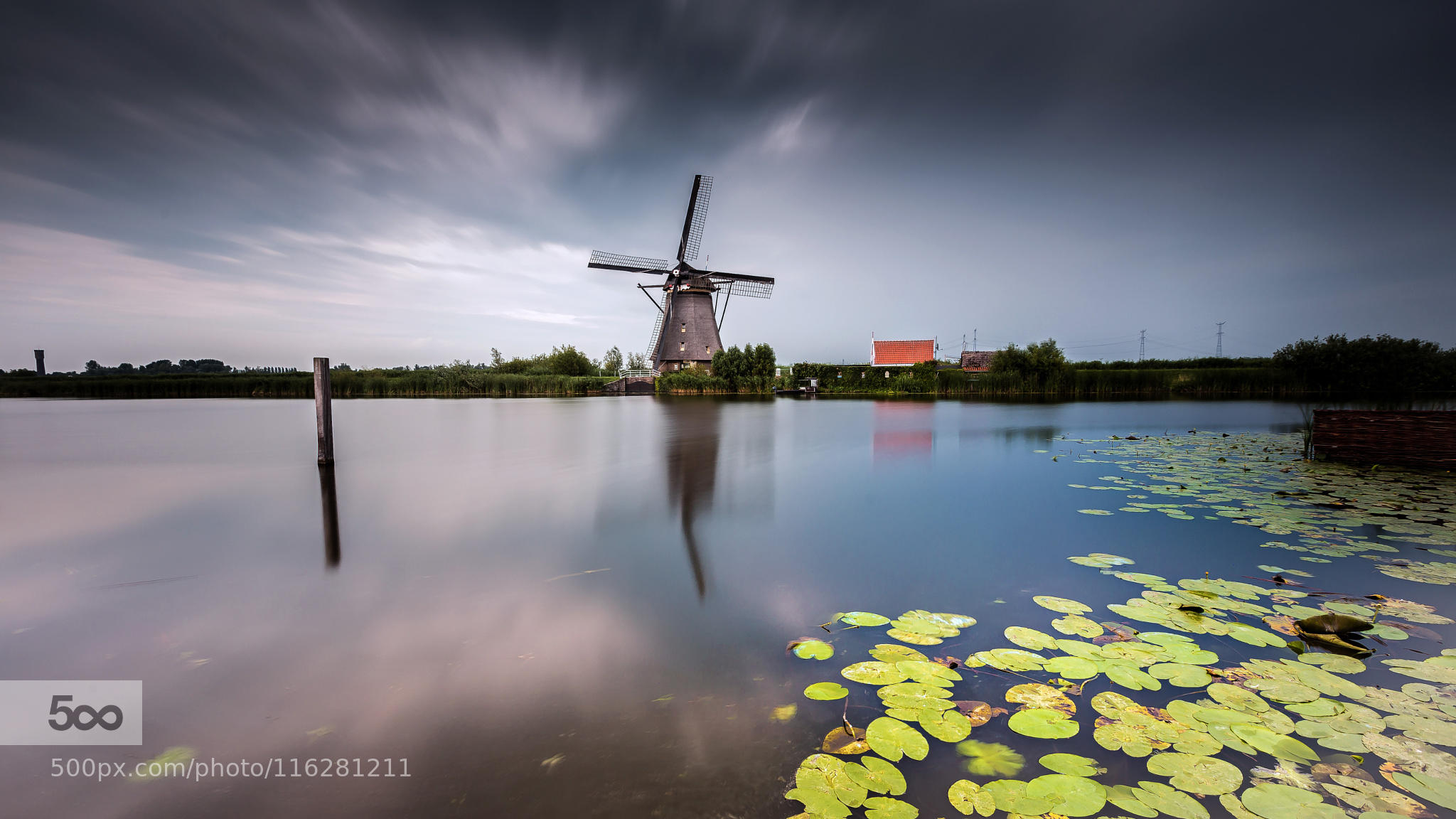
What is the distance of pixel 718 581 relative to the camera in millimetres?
3492

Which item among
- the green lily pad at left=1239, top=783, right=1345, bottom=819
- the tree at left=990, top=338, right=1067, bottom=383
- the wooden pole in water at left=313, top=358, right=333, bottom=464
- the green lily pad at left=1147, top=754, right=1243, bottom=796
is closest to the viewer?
the green lily pad at left=1239, top=783, right=1345, bottom=819

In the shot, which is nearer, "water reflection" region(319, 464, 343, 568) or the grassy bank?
"water reflection" region(319, 464, 343, 568)

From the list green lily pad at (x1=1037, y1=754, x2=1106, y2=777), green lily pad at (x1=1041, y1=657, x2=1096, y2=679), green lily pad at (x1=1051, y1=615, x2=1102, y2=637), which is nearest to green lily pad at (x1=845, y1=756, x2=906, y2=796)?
green lily pad at (x1=1037, y1=754, x2=1106, y2=777)

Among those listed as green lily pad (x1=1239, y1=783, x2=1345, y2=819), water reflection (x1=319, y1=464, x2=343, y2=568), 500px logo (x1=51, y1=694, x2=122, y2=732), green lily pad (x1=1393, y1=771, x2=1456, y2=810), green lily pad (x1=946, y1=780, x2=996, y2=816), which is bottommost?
500px logo (x1=51, y1=694, x2=122, y2=732)

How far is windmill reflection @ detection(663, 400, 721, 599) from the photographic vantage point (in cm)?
419

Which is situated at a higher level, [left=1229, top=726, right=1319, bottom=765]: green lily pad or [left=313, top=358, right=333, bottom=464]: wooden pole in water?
[left=313, top=358, right=333, bottom=464]: wooden pole in water

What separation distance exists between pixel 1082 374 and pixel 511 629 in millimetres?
34586

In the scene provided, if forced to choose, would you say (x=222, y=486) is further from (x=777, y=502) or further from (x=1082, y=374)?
(x=1082, y=374)

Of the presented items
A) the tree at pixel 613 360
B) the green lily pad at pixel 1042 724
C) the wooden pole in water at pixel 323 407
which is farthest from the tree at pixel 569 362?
the green lily pad at pixel 1042 724

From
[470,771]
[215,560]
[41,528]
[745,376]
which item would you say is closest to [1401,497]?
[470,771]

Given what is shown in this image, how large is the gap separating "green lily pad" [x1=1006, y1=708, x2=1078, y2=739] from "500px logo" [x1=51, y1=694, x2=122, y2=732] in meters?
3.54

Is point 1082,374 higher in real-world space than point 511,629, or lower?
higher

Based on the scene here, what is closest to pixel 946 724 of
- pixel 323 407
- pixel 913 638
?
pixel 913 638

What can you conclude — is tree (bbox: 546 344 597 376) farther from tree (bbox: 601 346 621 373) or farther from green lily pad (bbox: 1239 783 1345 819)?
green lily pad (bbox: 1239 783 1345 819)
